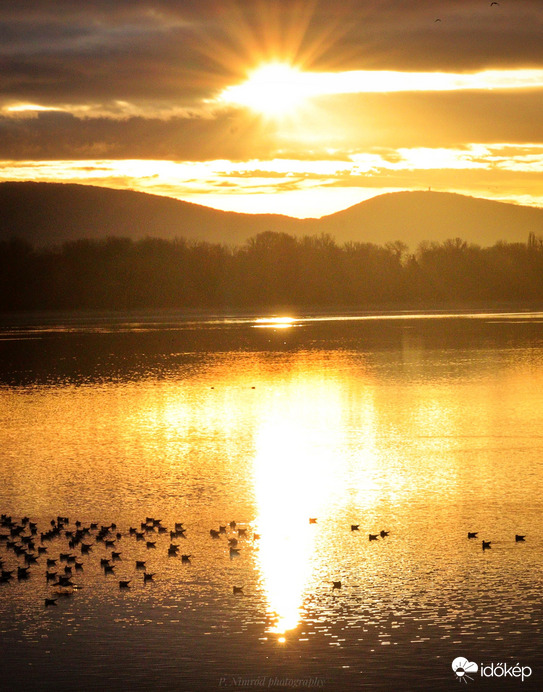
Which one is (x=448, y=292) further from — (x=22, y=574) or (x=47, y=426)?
(x=22, y=574)

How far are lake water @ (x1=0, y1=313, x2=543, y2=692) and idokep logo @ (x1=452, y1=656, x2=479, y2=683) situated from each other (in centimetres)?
3

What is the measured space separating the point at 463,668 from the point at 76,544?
608 centimetres

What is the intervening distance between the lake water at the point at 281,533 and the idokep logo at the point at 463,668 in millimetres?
29

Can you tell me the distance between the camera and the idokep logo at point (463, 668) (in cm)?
959

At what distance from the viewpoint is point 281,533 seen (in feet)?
46.9

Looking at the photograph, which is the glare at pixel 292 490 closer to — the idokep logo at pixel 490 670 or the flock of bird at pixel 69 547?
the flock of bird at pixel 69 547

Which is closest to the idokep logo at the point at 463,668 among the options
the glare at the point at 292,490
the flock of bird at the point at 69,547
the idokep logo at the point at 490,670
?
the idokep logo at the point at 490,670

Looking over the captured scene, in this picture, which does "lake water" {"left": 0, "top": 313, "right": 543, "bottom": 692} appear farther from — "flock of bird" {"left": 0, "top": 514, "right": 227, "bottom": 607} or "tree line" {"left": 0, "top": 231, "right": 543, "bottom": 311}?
"tree line" {"left": 0, "top": 231, "right": 543, "bottom": 311}

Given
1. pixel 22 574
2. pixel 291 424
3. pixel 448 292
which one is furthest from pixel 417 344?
pixel 448 292

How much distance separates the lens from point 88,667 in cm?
990

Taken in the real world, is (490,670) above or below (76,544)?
below

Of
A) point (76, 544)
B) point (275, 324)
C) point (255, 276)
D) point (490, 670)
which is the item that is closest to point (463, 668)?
point (490, 670)

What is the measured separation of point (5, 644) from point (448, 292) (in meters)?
136

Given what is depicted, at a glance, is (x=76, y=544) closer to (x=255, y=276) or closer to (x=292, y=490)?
(x=292, y=490)
